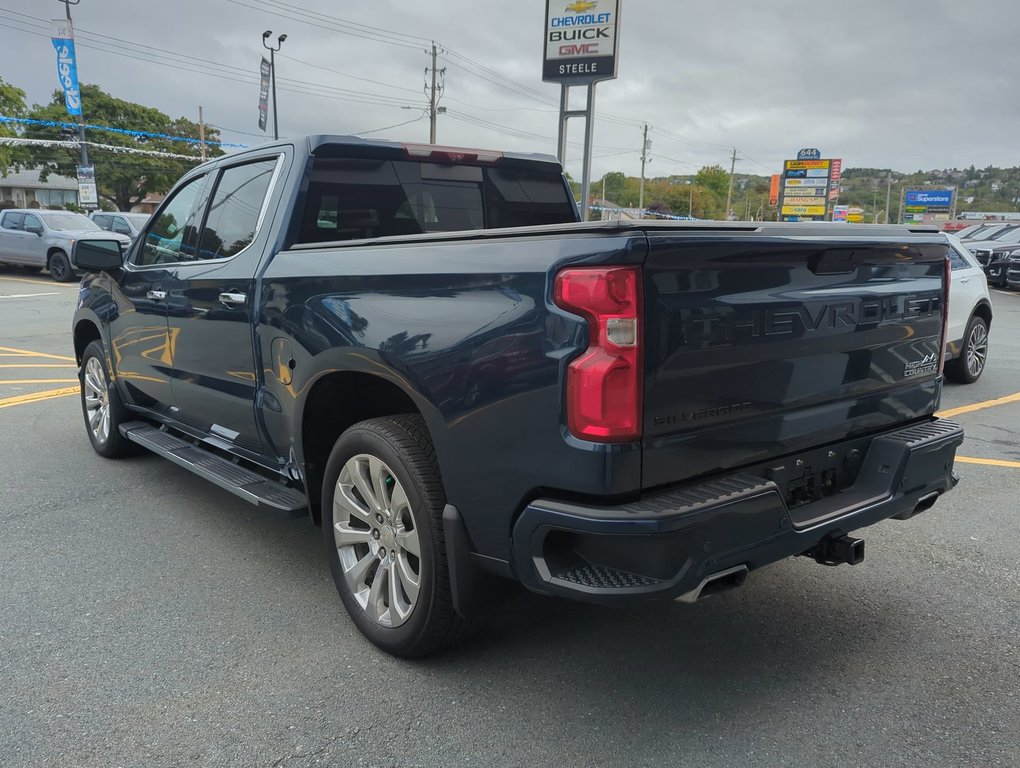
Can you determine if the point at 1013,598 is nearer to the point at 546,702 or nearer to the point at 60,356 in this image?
the point at 546,702

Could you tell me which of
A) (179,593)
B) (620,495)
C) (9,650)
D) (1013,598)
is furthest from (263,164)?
(1013,598)

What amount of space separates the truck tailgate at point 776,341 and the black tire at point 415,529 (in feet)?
2.61

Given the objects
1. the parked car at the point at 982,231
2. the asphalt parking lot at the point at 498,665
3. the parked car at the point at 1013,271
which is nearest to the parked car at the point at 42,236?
the asphalt parking lot at the point at 498,665

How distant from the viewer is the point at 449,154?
4.17 m

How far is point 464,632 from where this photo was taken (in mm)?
2902

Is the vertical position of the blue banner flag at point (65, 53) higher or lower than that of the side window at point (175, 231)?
higher

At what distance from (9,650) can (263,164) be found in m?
2.38

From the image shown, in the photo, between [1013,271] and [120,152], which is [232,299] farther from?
[120,152]

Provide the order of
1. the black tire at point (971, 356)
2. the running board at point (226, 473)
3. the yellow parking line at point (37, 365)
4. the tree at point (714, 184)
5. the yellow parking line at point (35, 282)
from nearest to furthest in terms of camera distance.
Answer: the running board at point (226, 473) → the black tire at point (971, 356) → the yellow parking line at point (37, 365) → the yellow parking line at point (35, 282) → the tree at point (714, 184)

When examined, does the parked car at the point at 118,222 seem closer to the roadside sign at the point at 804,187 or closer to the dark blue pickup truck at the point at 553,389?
the dark blue pickup truck at the point at 553,389

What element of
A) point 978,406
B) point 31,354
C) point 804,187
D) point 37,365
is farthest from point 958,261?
point 804,187

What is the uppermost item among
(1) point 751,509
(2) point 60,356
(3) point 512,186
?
(3) point 512,186

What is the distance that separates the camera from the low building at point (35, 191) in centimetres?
6938

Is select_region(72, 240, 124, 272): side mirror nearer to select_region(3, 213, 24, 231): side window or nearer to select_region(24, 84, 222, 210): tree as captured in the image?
select_region(3, 213, 24, 231): side window
